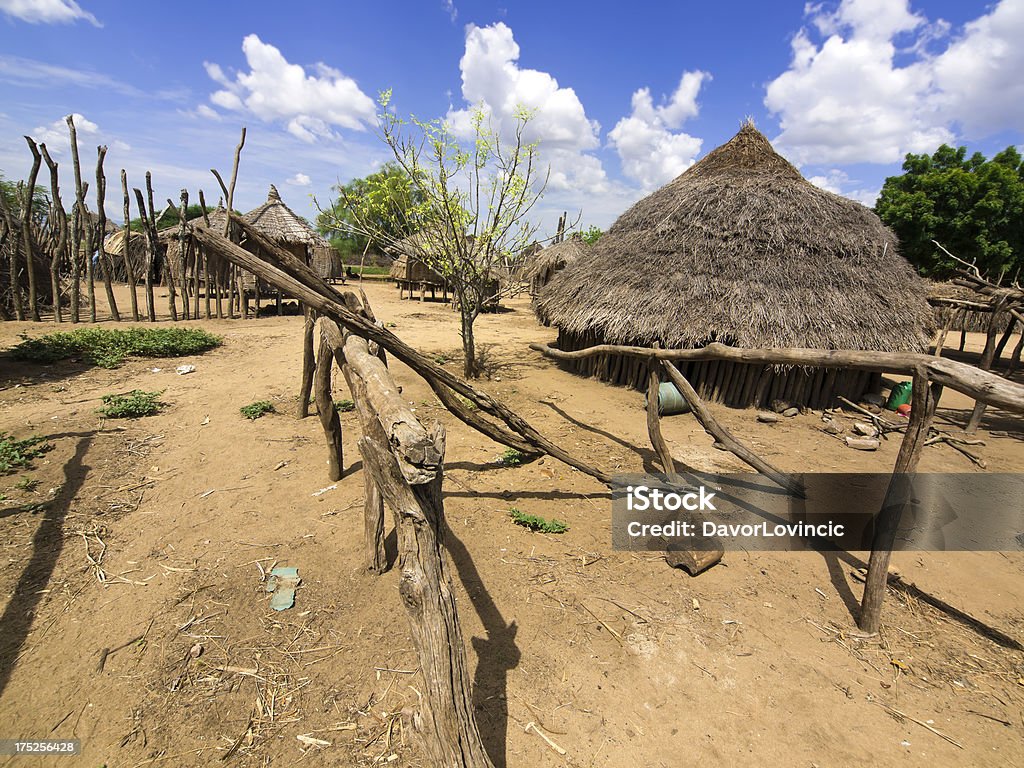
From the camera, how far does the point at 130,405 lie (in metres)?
5.48

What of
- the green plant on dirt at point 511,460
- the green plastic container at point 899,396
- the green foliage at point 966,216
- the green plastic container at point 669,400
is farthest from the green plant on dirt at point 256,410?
the green foliage at point 966,216

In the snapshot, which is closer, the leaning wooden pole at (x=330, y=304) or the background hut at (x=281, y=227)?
the leaning wooden pole at (x=330, y=304)

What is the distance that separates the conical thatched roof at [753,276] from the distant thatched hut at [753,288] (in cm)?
2

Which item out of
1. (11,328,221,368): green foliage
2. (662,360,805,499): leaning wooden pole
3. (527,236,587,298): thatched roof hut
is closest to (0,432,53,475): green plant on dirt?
(11,328,221,368): green foliage

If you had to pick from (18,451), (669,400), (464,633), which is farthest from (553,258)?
(464,633)

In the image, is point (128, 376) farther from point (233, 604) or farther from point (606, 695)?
point (606, 695)

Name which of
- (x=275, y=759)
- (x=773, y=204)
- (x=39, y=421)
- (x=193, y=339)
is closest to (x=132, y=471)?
(x=39, y=421)

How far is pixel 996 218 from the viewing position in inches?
539

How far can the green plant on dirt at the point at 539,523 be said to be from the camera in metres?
3.88

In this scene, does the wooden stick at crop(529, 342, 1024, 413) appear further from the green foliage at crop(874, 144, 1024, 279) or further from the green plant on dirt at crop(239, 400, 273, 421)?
the green foliage at crop(874, 144, 1024, 279)

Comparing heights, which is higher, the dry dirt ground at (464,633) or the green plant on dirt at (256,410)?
the green plant on dirt at (256,410)

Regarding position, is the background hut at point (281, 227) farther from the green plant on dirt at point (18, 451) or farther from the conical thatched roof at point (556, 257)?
the green plant on dirt at point (18, 451)

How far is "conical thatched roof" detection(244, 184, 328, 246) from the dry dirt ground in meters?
12.1

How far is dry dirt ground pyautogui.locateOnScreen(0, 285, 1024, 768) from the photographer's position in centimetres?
217
